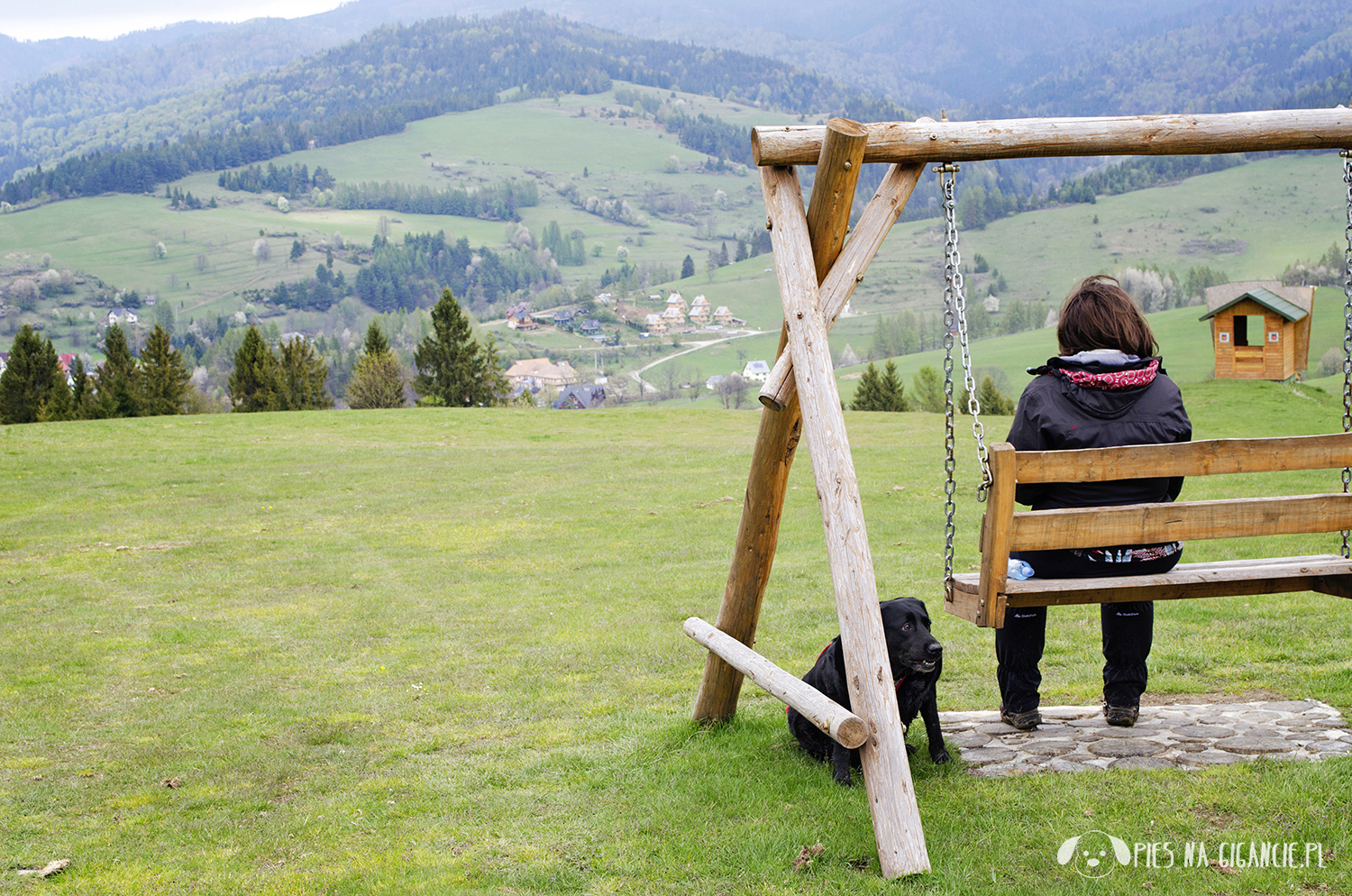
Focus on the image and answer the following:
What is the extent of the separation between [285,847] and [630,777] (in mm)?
1867

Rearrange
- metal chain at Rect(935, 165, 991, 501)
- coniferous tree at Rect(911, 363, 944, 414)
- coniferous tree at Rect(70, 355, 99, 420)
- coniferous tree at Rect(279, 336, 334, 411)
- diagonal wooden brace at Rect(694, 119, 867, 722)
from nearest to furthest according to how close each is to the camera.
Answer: metal chain at Rect(935, 165, 991, 501) < diagonal wooden brace at Rect(694, 119, 867, 722) < coniferous tree at Rect(70, 355, 99, 420) < coniferous tree at Rect(279, 336, 334, 411) < coniferous tree at Rect(911, 363, 944, 414)

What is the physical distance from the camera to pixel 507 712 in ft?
24.4

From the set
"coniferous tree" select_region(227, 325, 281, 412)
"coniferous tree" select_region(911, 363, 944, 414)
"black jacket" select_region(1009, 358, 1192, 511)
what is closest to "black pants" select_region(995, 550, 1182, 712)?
"black jacket" select_region(1009, 358, 1192, 511)

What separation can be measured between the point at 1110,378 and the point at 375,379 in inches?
2348

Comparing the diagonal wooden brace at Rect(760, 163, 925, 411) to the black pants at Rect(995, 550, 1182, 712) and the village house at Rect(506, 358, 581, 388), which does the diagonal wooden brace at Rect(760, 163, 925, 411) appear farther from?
the village house at Rect(506, 358, 581, 388)

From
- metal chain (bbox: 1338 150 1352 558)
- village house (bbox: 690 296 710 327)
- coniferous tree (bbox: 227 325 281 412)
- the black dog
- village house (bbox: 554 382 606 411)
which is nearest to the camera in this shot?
the black dog

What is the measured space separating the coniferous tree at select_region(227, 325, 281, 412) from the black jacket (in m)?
52.7

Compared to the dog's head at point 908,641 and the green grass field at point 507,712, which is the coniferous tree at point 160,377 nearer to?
the green grass field at point 507,712

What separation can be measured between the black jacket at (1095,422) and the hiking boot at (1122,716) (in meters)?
1.35

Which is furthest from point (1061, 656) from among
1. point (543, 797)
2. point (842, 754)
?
point (543, 797)

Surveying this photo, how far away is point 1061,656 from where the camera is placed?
8.00 meters

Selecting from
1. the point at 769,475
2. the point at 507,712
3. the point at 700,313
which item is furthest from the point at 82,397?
the point at 700,313

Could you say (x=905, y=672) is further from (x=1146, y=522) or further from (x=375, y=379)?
(x=375, y=379)

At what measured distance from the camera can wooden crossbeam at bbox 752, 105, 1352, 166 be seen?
15.8 feet
